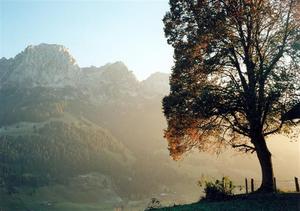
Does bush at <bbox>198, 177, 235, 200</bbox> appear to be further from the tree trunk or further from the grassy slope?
the grassy slope

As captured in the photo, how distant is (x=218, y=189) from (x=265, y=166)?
4.51 metres

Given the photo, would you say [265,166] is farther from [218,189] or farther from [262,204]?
[262,204]

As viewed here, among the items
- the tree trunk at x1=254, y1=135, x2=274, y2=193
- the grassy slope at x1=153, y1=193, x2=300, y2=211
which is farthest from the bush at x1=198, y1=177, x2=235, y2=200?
the grassy slope at x1=153, y1=193, x2=300, y2=211

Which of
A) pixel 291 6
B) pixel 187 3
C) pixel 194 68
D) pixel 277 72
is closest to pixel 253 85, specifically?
pixel 277 72

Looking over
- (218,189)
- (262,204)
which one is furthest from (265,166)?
(262,204)

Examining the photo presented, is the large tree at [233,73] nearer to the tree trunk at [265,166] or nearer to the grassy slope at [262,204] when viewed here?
the tree trunk at [265,166]

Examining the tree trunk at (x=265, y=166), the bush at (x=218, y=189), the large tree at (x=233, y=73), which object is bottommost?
the bush at (x=218, y=189)

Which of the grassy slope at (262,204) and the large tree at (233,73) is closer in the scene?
the grassy slope at (262,204)

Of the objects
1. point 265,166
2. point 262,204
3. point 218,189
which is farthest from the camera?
point 265,166

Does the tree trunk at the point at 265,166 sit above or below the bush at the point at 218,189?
above

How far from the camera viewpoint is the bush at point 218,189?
103 ft

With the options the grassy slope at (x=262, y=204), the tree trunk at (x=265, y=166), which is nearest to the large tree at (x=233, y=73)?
the tree trunk at (x=265, y=166)

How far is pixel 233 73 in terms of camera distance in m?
34.9

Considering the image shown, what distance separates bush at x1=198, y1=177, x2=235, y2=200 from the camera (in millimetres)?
31516
